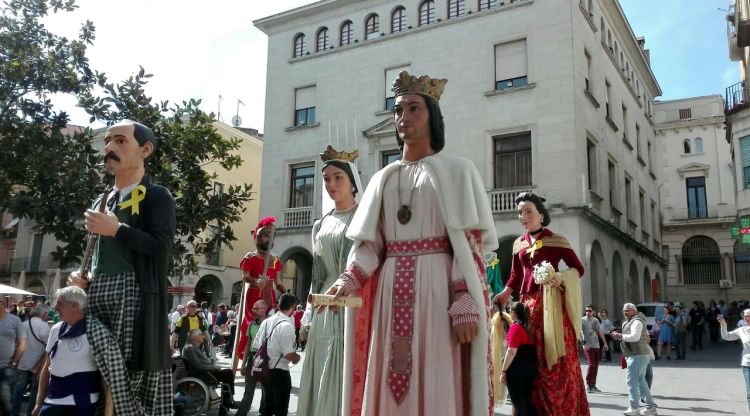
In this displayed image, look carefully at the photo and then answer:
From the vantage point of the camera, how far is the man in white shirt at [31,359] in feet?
26.8

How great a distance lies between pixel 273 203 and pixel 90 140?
59.6 feet

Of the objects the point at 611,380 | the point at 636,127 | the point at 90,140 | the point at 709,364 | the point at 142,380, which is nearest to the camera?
the point at 142,380

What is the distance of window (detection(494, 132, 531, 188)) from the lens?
20.6m

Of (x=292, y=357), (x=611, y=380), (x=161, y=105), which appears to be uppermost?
(x=161, y=105)

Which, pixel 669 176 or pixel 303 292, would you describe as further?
pixel 669 176

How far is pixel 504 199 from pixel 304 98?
10.4 m

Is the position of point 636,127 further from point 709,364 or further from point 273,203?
point 273,203

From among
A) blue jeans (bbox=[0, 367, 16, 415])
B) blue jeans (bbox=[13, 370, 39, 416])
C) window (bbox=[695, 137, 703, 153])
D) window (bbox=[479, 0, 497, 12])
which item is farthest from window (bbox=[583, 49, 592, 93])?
window (bbox=[695, 137, 703, 153])

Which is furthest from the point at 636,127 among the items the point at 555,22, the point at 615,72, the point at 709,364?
the point at 709,364

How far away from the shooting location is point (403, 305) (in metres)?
3.25

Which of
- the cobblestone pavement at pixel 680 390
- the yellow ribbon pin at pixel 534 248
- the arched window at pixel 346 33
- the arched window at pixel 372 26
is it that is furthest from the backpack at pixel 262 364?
the arched window at pixel 346 33

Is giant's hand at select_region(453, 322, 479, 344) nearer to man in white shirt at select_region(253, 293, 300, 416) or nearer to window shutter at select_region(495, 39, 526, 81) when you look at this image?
man in white shirt at select_region(253, 293, 300, 416)

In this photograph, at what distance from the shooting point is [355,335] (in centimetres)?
349

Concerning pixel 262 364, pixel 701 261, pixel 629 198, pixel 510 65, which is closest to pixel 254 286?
pixel 262 364
